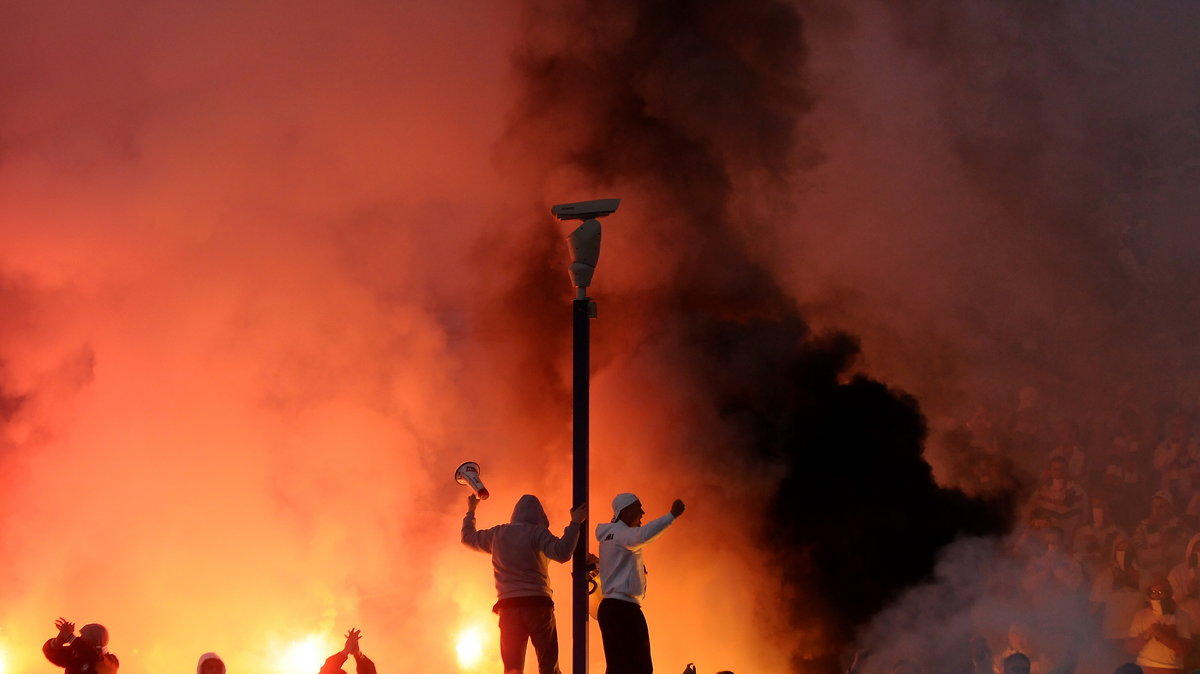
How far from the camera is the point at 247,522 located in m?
12.9

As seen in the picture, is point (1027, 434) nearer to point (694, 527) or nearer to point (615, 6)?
point (694, 527)

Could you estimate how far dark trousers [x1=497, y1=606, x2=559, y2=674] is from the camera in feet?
26.0

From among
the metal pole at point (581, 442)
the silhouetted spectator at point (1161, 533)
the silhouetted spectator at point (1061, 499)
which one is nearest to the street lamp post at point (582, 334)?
the metal pole at point (581, 442)

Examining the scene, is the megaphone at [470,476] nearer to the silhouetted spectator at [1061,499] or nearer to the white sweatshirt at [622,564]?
the white sweatshirt at [622,564]

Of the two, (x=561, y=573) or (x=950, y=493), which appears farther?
(x=561, y=573)

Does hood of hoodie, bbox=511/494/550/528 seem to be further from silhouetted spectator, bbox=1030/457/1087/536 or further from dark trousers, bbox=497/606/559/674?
silhouetted spectator, bbox=1030/457/1087/536

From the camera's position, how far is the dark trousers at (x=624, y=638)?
754 centimetres

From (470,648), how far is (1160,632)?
6249 millimetres

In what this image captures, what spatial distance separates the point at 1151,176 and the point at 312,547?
9.78 meters

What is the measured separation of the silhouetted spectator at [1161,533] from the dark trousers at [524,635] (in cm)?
638

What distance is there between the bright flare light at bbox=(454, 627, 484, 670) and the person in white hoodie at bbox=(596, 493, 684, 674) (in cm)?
460

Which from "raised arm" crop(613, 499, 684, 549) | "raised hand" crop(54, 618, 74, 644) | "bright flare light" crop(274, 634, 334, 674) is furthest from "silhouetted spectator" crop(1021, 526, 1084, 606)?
"raised hand" crop(54, 618, 74, 644)

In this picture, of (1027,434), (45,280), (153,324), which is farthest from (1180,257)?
(45,280)

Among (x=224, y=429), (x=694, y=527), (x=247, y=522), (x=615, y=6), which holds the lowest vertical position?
(x=694, y=527)
